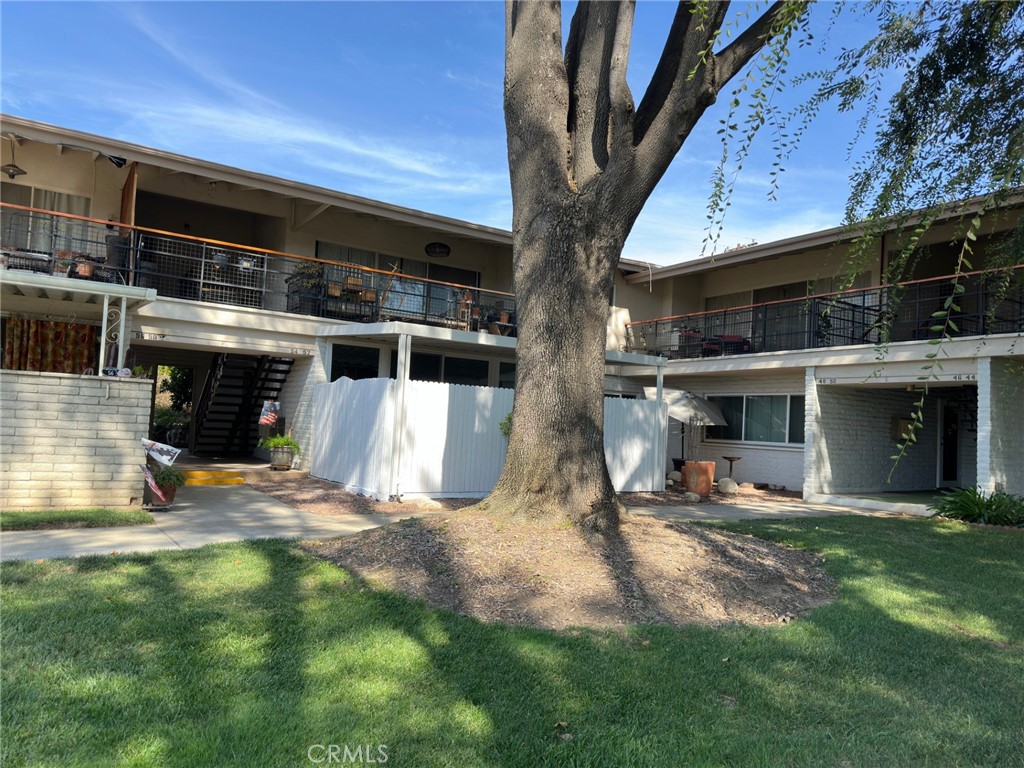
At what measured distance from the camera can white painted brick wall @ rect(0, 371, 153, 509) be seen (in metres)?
8.70

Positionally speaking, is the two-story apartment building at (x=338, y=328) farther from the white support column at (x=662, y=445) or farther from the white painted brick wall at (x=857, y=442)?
the white support column at (x=662, y=445)

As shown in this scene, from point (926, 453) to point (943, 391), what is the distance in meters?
1.68

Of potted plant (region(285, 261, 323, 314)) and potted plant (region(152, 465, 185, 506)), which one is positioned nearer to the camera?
potted plant (region(152, 465, 185, 506))

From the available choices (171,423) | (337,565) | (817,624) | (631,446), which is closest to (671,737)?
(817,624)

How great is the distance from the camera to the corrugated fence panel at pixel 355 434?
11.5 meters

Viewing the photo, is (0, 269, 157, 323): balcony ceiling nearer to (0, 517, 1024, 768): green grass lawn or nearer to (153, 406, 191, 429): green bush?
(0, 517, 1024, 768): green grass lawn

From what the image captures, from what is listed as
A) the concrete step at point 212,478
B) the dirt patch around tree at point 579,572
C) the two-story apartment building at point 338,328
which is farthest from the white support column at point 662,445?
the concrete step at point 212,478

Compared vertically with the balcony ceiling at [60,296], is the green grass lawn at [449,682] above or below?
below

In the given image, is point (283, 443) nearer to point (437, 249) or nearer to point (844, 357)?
point (437, 249)

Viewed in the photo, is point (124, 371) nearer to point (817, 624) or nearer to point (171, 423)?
point (817, 624)

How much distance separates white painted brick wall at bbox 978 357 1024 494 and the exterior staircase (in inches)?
538

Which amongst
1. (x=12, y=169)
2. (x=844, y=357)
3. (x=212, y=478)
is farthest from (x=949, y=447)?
(x=12, y=169)

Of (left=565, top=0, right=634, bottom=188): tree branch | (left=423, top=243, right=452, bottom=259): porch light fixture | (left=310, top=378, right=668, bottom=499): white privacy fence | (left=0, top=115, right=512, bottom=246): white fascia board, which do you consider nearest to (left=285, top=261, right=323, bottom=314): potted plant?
(left=0, top=115, right=512, bottom=246): white fascia board

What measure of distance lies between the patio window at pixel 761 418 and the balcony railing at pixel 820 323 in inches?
49.1
